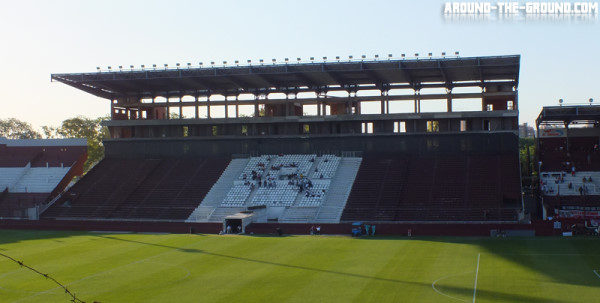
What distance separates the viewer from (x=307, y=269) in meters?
40.2

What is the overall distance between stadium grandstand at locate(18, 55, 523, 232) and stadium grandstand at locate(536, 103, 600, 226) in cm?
344

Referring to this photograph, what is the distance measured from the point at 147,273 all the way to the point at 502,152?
156 ft

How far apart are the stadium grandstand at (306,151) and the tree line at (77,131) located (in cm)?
4014

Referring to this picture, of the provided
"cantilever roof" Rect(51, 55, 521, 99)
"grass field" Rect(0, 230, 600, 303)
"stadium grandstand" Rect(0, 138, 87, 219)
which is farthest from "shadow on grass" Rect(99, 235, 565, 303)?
"stadium grandstand" Rect(0, 138, 87, 219)

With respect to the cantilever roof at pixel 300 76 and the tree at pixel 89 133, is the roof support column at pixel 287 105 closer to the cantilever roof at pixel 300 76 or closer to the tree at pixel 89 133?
the cantilever roof at pixel 300 76

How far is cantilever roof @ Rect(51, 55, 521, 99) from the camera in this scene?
235ft

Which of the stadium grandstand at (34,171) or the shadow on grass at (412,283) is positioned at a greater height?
the stadium grandstand at (34,171)

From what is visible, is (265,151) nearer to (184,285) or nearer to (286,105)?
(286,105)

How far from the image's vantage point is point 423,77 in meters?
77.5

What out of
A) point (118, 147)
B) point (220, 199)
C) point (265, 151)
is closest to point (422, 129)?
point (265, 151)

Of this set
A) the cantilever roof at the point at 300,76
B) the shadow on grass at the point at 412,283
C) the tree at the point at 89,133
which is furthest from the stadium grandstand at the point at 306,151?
the tree at the point at 89,133

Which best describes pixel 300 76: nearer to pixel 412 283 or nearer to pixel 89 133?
pixel 412 283

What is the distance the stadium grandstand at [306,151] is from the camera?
6681cm

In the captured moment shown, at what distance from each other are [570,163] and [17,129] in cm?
14435
